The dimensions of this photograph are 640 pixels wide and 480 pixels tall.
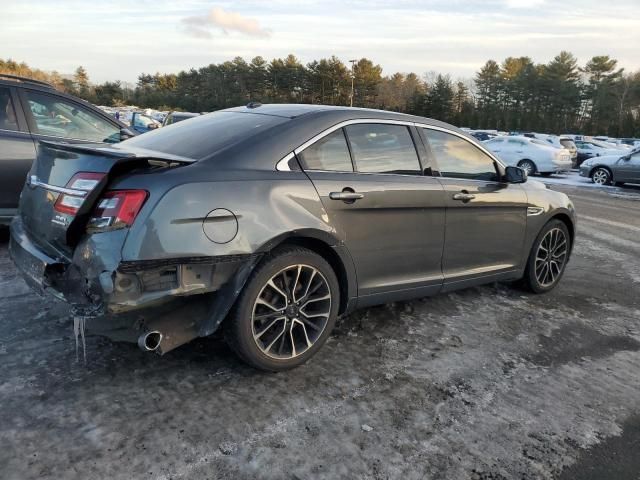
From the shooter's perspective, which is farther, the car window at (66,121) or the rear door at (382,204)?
the car window at (66,121)

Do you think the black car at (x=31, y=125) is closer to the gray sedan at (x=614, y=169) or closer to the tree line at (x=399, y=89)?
the gray sedan at (x=614, y=169)

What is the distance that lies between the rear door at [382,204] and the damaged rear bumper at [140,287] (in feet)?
2.46

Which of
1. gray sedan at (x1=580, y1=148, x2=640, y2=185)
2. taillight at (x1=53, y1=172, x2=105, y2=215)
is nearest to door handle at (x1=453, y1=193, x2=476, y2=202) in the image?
taillight at (x1=53, y1=172, x2=105, y2=215)

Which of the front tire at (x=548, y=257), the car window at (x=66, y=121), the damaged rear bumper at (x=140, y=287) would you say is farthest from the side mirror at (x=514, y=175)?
the car window at (x=66, y=121)

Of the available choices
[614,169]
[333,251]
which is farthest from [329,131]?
[614,169]

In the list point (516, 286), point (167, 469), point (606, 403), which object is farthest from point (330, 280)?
point (516, 286)

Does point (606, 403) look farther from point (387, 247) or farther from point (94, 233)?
point (94, 233)

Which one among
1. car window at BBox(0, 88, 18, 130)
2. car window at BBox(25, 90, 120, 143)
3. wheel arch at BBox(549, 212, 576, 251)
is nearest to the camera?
wheel arch at BBox(549, 212, 576, 251)

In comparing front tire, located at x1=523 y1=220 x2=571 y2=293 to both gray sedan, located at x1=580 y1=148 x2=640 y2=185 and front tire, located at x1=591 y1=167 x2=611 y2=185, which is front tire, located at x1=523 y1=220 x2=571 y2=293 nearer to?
gray sedan, located at x1=580 y1=148 x2=640 y2=185

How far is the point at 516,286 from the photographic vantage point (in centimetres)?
516

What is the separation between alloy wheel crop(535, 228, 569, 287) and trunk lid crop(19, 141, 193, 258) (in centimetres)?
351

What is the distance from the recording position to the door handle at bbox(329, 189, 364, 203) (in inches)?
129

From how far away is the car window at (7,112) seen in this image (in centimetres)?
539

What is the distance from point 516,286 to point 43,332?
13.3 feet
